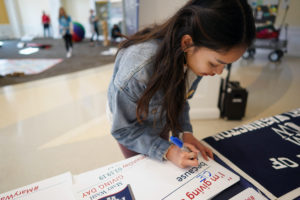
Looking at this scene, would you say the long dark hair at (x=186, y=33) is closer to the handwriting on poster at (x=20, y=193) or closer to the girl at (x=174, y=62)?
the girl at (x=174, y=62)

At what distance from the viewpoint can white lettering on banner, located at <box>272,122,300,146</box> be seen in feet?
2.27

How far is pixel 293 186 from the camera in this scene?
20.4 inches

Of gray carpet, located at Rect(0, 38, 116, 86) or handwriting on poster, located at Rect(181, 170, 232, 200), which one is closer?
handwriting on poster, located at Rect(181, 170, 232, 200)

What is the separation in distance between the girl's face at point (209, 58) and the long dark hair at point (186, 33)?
16mm

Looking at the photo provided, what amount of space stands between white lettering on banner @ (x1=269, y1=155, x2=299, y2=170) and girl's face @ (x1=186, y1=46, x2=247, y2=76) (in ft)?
1.05

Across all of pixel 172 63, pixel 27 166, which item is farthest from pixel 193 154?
pixel 27 166

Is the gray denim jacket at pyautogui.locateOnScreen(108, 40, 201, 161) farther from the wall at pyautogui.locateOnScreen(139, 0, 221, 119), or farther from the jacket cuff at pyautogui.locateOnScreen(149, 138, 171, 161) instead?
the wall at pyautogui.locateOnScreen(139, 0, 221, 119)

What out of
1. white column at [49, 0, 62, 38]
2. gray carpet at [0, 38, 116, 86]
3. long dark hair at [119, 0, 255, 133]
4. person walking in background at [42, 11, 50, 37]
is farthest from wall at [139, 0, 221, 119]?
white column at [49, 0, 62, 38]

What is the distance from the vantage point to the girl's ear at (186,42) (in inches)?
21.1

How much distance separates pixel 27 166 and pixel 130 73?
1.34 metres

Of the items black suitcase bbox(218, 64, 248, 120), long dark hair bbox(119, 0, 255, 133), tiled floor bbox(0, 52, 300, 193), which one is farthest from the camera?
black suitcase bbox(218, 64, 248, 120)

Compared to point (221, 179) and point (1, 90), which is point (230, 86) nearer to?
point (221, 179)

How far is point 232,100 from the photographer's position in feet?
6.14

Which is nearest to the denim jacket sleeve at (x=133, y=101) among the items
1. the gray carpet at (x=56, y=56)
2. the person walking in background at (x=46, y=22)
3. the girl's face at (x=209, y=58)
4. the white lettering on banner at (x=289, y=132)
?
the girl's face at (x=209, y=58)
